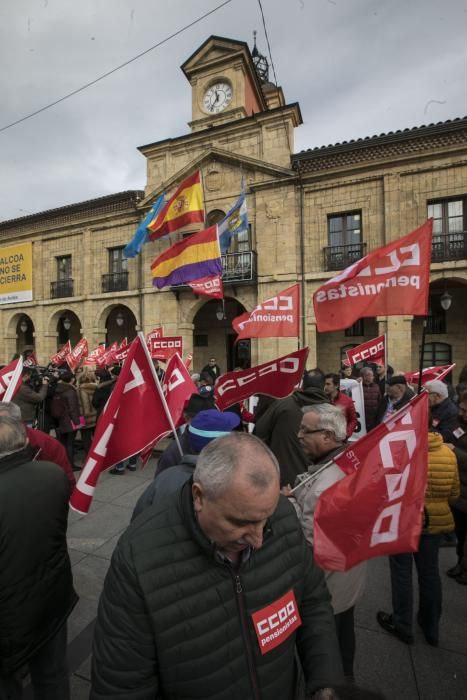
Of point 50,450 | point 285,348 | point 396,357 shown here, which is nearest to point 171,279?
point 285,348

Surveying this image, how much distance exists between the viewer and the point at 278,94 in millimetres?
24750

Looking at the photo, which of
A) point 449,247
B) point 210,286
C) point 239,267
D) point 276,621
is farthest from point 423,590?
point 239,267

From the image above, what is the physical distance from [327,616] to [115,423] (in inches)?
69.8

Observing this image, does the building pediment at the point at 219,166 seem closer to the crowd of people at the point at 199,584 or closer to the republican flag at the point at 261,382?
the republican flag at the point at 261,382

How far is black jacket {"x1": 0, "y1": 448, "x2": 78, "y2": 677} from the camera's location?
1.83 m

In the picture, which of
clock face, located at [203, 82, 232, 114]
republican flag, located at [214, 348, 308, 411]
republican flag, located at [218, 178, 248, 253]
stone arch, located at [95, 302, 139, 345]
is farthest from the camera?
stone arch, located at [95, 302, 139, 345]

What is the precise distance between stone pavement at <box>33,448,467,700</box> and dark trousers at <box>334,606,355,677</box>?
23 cm

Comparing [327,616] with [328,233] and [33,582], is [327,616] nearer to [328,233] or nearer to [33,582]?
[33,582]

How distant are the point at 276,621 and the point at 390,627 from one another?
82.7 inches

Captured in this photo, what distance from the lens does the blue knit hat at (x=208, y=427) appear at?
90.0 inches

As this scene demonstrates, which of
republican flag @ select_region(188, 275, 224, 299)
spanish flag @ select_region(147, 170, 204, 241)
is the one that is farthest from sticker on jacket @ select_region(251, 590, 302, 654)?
spanish flag @ select_region(147, 170, 204, 241)

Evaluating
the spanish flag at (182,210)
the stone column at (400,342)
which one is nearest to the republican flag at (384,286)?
the spanish flag at (182,210)

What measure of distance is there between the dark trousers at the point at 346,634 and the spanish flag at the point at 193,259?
9082 millimetres

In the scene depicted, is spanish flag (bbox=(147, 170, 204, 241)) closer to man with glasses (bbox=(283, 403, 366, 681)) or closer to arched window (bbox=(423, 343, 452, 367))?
arched window (bbox=(423, 343, 452, 367))
